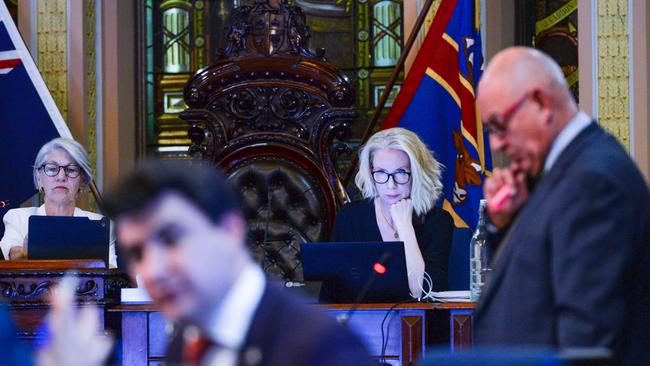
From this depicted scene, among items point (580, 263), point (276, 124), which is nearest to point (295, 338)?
point (580, 263)

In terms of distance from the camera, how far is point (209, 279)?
1.38m

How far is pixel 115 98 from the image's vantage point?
695 centimetres

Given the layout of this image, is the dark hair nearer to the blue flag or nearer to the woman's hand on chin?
the woman's hand on chin

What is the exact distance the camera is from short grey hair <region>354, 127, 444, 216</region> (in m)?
4.65

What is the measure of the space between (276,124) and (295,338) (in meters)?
4.21

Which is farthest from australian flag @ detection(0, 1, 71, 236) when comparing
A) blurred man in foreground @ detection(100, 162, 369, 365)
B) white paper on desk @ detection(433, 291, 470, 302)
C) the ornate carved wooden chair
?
blurred man in foreground @ detection(100, 162, 369, 365)

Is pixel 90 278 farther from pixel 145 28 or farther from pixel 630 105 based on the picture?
pixel 145 28

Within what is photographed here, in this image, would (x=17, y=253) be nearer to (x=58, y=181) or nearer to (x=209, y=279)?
(x=58, y=181)

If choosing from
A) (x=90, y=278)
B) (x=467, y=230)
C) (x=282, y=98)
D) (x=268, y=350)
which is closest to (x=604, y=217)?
(x=268, y=350)

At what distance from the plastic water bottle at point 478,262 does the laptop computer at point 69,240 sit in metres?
1.35

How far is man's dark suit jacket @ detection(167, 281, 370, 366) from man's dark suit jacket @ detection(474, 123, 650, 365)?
74 centimetres

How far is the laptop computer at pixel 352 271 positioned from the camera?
396 cm

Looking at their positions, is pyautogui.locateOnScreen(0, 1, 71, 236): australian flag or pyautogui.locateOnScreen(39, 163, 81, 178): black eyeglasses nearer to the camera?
pyautogui.locateOnScreen(39, 163, 81, 178): black eyeglasses

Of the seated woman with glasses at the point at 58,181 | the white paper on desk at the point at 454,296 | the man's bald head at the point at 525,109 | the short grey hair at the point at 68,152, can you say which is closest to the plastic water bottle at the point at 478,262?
the white paper on desk at the point at 454,296
